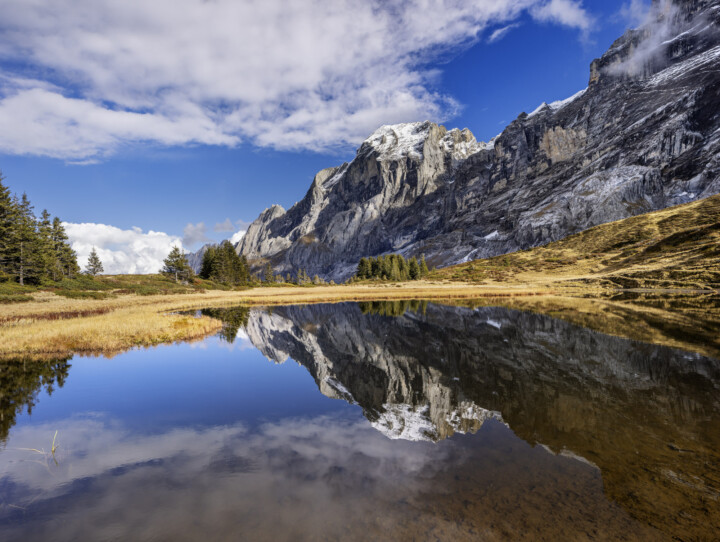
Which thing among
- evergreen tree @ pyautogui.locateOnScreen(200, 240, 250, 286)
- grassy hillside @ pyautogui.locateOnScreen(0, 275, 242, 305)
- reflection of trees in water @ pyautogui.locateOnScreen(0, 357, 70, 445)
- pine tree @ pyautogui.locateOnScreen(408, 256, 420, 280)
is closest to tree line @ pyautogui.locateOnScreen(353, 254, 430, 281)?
pine tree @ pyautogui.locateOnScreen(408, 256, 420, 280)

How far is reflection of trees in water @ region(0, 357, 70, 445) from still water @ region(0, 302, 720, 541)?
106 mm

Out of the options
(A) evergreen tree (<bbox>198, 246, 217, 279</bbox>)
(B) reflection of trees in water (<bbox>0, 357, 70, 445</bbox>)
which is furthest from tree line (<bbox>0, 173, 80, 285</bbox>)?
(B) reflection of trees in water (<bbox>0, 357, 70, 445</bbox>)

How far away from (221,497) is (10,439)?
7720mm

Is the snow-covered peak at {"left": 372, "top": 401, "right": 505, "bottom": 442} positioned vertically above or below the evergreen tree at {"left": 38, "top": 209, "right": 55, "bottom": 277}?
below

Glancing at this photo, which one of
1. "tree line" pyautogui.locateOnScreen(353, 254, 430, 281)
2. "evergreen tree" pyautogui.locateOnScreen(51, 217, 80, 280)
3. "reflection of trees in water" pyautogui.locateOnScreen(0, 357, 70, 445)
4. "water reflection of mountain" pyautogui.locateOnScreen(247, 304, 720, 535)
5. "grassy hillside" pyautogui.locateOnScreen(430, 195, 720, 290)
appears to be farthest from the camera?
"tree line" pyautogui.locateOnScreen(353, 254, 430, 281)

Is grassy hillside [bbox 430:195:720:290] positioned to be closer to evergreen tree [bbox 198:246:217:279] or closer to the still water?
the still water

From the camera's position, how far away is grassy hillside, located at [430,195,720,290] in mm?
67062

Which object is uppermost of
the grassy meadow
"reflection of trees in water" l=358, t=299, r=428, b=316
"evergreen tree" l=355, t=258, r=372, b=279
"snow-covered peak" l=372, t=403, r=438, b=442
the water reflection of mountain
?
"evergreen tree" l=355, t=258, r=372, b=279

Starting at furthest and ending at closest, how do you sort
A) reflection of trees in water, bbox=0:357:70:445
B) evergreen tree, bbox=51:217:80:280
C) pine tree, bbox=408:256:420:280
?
pine tree, bbox=408:256:420:280, evergreen tree, bbox=51:217:80:280, reflection of trees in water, bbox=0:357:70:445

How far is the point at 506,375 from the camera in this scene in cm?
1566

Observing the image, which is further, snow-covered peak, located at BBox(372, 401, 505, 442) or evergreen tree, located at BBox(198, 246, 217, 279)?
evergreen tree, located at BBox(198, 246, 217, 279)

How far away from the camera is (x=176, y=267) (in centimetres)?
9275

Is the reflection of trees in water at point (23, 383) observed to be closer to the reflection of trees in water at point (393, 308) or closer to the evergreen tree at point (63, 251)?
the reflection of trees in water at point (393, 308)

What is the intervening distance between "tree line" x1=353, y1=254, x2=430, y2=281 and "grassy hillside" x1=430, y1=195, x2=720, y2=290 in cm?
2066
